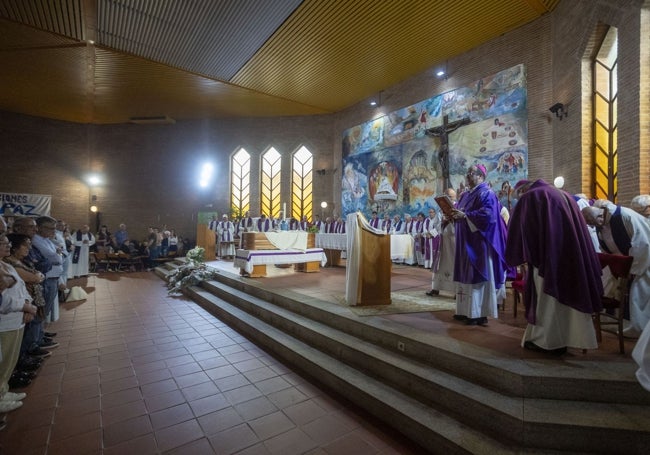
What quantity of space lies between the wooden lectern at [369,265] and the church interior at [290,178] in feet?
1.14

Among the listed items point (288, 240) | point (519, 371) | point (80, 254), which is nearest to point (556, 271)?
point (519, 371)

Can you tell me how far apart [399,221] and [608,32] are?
21.8 ft

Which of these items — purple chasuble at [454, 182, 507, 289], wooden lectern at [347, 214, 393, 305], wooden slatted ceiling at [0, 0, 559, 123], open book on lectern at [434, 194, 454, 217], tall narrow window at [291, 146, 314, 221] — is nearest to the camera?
purple chasuble at [454, 182, 507, 289]

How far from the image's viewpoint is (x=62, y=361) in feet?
12.1

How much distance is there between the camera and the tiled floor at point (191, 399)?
2.26 m

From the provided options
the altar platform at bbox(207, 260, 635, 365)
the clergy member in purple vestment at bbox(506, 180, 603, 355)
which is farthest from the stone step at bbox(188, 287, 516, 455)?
the clergy member in purple vestment at bbox(506, 180, 603, 355)

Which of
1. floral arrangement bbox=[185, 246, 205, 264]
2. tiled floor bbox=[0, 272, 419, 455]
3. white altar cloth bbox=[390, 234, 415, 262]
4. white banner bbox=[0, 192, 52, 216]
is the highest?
white banner bbox=[0, 192, 52, 216]

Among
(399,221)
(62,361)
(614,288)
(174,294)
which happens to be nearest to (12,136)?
(174,294)

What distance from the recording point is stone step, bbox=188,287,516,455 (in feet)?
6.74

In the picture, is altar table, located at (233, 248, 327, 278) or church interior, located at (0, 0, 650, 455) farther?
altar table, located at (233, 248, 327, 278)

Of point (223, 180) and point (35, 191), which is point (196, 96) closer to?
point (223, 180)

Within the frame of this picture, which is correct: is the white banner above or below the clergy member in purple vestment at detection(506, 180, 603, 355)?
above

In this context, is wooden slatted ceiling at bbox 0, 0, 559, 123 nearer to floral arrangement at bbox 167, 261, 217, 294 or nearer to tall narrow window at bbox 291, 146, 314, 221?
tall narrow window at bbox 291, 146, 314, 221

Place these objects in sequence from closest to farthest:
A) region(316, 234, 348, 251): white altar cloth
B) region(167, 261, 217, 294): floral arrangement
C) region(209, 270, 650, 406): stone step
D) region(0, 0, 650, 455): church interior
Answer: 1. region(209, 270, 650, 406): stone step
2. region(0, 0, 650, 455): church interior
3. region(167, 261, 217, 294): floral arrangement
4. region(316, 234, 348, 251): white altar cloth
